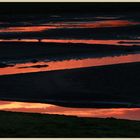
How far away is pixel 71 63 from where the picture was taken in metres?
4.75

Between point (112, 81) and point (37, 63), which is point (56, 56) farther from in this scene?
point (112, 81)

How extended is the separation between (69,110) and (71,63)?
41cm

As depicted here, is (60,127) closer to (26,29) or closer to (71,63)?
(71,63)

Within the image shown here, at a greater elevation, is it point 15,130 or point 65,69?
point 65,69

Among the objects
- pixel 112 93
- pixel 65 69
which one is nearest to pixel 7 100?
pixel 65 69

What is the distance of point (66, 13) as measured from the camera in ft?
15.6

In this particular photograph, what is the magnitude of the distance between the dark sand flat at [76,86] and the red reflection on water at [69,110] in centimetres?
5

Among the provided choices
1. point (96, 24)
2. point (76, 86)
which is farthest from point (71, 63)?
point (96, 24)

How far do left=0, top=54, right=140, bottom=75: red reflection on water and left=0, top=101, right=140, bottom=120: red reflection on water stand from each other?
29 cm

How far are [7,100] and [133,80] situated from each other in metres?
1.04

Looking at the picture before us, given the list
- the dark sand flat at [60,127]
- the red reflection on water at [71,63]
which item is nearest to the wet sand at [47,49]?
the red reflection on water at [71,63]

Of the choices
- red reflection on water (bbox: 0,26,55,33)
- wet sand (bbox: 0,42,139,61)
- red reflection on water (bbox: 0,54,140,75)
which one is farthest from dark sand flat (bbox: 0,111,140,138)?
red reflection on water (bbox: 0,26,55,33)

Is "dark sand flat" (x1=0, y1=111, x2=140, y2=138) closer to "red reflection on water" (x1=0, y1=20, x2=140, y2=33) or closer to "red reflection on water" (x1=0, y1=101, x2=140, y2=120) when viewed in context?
"red reflection on water" (x1=0, y1=101, x2=140, y2=120)

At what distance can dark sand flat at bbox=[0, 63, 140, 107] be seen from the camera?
461cm
